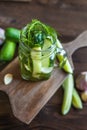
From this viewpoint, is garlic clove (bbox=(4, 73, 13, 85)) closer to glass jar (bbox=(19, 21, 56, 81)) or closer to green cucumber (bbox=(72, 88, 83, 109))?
glass jar (bbox=(19, 21, 56, 81))

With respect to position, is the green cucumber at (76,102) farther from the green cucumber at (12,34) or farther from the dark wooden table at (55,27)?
the green cucumber at (12,34)

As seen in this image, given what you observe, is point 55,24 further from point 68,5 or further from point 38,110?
point 38,110

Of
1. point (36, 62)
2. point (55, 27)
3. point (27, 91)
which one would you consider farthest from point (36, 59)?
point (55, 27)

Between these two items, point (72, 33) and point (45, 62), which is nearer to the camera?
point (45, 62)

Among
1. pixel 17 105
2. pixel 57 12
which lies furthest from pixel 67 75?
pixel 57 12

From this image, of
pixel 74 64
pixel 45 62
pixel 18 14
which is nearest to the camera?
pixel 45 62
